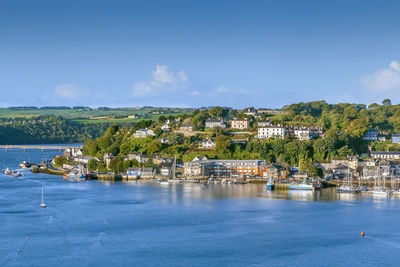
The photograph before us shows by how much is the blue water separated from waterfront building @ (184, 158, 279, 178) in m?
7.00

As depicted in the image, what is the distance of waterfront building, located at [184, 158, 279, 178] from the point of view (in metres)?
41.3

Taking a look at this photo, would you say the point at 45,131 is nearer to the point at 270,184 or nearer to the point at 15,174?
the point at 15,174

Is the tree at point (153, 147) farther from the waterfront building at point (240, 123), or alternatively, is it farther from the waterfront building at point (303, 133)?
the waterfront building at point (303, 133)

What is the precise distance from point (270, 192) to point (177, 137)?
16412mm

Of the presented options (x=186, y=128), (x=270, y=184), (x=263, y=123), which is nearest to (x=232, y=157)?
(x=263, y=123)

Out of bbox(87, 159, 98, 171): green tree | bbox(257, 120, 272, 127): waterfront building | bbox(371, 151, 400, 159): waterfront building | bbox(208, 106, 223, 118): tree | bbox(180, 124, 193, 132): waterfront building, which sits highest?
bbox(208, 106, 223, 118): tree

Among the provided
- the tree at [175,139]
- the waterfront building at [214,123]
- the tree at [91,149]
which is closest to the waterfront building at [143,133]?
the tree at [175,139]

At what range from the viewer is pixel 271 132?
160 feet

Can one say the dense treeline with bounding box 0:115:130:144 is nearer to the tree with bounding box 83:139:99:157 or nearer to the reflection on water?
the tree with bounding box 83:139:99:157

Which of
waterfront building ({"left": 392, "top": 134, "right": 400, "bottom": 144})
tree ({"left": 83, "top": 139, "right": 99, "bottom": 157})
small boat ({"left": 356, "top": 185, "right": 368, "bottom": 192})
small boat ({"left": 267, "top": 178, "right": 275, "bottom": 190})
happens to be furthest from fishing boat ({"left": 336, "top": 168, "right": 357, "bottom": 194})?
tree ({"left": 83, "top": 139, "right": 99, "bottom": 157})

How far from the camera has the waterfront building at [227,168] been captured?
4134 centimetres

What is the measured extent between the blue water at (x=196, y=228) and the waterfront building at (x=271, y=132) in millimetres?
14296

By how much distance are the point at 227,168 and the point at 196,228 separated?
61.6 ft

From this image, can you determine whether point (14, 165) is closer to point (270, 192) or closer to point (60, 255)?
point (270, 192)
